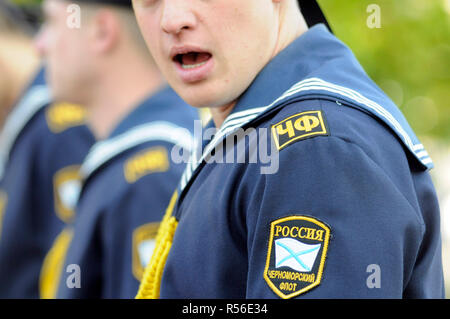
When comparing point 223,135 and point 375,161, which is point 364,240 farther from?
point 223,135

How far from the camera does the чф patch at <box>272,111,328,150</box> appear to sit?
1333mm

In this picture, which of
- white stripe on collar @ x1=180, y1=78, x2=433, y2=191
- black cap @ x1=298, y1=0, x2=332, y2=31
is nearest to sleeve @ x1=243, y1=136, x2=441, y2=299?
white stripe on collar @ x1=180, y1=78, x2=433, y2=191

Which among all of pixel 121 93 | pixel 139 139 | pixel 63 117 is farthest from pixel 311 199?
pixel 63 117

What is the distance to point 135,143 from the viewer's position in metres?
2.86

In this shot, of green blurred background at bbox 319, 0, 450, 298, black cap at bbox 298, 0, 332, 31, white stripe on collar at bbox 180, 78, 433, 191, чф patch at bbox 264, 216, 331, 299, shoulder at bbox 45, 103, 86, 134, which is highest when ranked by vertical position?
green blurred background at bbox 319, 0, 450, 298

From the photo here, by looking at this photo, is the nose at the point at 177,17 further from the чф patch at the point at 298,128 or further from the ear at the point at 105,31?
the ear at the point at 105,31

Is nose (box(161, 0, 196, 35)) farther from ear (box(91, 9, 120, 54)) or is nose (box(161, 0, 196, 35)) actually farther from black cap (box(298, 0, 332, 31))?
ear (box(91, 9, 120, 54))

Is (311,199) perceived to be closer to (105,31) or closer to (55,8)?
(105,31)

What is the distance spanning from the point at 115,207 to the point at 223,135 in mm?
1174

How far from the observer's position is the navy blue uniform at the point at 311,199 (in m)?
1.26

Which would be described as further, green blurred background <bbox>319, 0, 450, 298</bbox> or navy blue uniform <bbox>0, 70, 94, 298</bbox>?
green blurred background <bbox>319, 0, 450, 298</bbox>

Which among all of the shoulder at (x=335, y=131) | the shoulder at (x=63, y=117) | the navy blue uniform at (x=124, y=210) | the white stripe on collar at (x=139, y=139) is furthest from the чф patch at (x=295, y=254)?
the shoulder at (x=63, y=117)

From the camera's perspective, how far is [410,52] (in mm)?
5539
